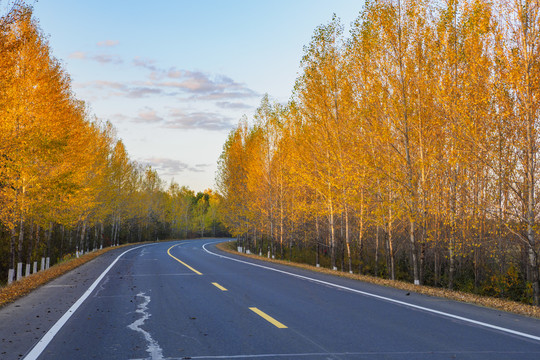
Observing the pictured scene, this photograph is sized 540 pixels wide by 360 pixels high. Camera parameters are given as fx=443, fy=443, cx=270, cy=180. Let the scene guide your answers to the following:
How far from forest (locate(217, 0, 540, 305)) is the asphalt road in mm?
4452

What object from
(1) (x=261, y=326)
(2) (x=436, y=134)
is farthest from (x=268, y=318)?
(2) (x=436, y=134)

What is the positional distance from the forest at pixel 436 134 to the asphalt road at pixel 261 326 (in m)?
4.45

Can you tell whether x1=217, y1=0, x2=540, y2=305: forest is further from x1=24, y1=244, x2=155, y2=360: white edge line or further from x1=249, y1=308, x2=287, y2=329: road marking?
x1=24, y1=244, x2=155, y2=360: white edge line

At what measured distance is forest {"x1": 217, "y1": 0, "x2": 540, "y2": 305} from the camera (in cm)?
1158

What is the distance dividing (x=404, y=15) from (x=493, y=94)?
6.43 m

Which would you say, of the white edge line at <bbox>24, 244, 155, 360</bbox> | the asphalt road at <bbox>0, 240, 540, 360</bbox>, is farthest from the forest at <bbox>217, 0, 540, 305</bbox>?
the white edge line at <bbox>24, 244, 155, 360</bbox>

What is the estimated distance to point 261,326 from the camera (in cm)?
677

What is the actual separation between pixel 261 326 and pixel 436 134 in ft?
42.1

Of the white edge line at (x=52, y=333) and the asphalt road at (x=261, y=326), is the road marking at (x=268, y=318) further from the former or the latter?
the white edge line at (x=52, y=333)

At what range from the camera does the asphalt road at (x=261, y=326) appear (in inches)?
210

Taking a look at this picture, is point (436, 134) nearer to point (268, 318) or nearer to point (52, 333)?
point (268, 318)

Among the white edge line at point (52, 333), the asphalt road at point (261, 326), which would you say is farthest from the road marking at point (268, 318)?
the white edge line at point (52, 333)

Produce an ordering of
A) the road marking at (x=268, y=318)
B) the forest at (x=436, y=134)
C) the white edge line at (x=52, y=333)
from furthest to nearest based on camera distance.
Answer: the forest at (x=436, y=134), the road marking at (x=268, y=318), the white edge line at (x=52, y=333)

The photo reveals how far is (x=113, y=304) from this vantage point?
9.11 metres
